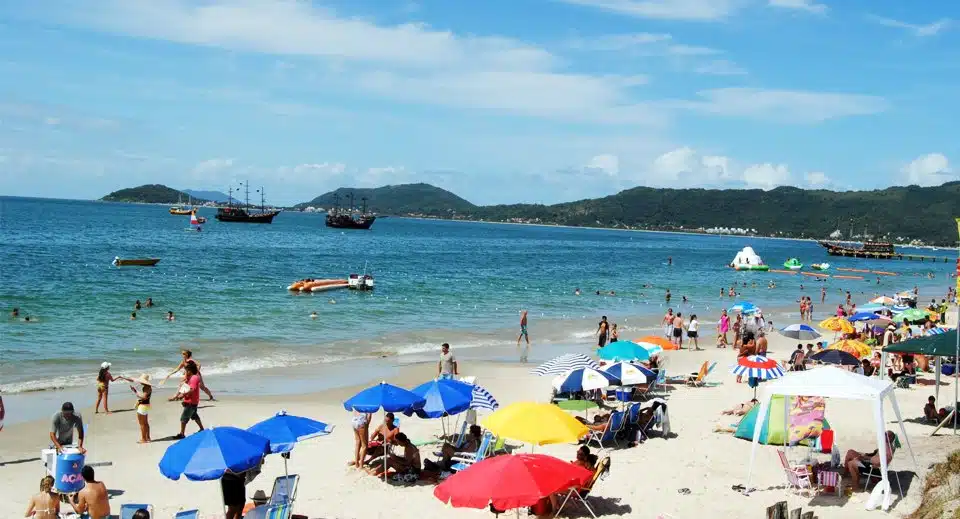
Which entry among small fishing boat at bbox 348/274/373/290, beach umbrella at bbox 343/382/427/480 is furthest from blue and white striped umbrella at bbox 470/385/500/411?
small fishing boat at bbox 348/274/373/290

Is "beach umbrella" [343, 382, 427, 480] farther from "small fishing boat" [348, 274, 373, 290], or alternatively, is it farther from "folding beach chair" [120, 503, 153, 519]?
"small fishing boat" [348, 274, 373, 290]

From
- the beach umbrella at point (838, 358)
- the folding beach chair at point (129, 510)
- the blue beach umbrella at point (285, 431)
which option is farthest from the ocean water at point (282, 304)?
the beach umbrella at point (838, 358)

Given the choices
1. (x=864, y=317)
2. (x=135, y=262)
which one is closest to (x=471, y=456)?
(x=864, y=317)

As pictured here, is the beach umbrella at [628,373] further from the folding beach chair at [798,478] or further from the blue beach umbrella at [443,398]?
the folding beach chair at [798,478]

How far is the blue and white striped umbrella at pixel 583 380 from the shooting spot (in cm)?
1506

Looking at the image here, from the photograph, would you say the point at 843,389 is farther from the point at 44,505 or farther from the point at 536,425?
the point at 44,505

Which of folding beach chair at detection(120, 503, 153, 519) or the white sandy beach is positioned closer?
folding beach chair at detection(120, 503, 153, 519)

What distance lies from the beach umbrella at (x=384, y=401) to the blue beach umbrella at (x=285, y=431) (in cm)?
87

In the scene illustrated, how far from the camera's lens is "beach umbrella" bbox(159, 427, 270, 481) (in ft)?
29.1

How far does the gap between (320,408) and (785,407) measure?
9.47 m

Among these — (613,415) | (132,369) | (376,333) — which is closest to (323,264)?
(376,333)

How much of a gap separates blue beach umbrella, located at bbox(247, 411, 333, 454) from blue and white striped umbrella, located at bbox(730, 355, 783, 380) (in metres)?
9.68

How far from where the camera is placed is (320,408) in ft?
57.2

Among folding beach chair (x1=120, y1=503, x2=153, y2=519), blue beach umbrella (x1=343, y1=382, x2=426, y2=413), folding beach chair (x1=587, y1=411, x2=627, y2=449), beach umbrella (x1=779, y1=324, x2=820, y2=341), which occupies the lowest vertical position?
folding beach chair (x1=587, y1=411, x2=627, y2=449)
